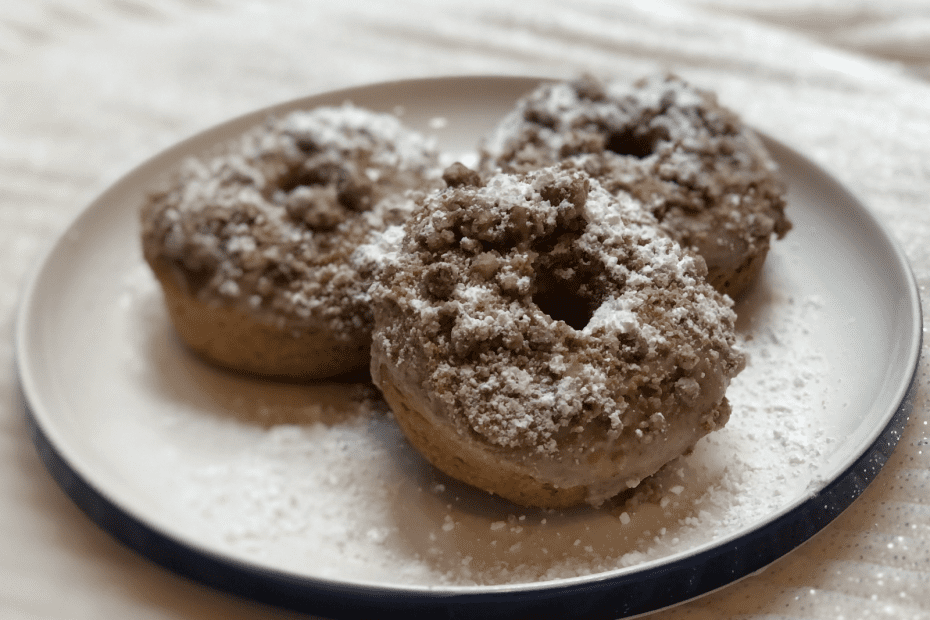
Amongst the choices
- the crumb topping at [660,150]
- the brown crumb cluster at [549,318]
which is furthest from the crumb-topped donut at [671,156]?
the brown crumb cluster at [549,318]

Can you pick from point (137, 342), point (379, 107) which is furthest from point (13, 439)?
point (379, 107)

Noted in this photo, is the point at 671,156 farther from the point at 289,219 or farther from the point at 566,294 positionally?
the point at 289,219

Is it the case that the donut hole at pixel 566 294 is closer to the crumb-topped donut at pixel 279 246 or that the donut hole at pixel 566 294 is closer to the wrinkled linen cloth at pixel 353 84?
the crumb-topped donut at pixel 279 246

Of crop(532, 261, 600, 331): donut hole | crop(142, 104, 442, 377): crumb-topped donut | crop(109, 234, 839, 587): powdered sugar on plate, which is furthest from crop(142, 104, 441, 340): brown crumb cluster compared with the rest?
crop(532, 261, 600, 331): donut hole

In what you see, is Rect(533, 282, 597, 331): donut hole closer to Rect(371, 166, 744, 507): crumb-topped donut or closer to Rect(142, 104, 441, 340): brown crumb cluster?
Rect(371, 166, 744, 507): crumb-topped donut

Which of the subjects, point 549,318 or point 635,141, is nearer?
point 549,318

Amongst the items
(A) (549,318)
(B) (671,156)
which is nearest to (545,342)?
(A) (549,318)

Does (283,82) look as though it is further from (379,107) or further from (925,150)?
(925,150)
